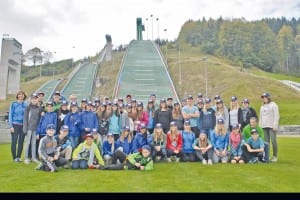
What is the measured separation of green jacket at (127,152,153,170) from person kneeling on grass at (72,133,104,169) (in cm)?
71

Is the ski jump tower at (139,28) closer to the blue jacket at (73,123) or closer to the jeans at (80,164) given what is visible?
the blue jacket at (73,123)

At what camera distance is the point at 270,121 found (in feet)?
36.7

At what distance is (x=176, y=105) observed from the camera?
38.6 ft

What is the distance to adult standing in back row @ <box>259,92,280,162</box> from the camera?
36.3 feet

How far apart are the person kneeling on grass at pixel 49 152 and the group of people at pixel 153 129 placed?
23cm

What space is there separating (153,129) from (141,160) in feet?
7.81

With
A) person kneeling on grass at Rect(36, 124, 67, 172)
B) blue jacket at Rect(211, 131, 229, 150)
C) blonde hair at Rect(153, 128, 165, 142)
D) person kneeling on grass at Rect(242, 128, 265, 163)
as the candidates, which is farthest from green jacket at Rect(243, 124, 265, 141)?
person kneeling on grass at Rect(36, 124, 67, 172)

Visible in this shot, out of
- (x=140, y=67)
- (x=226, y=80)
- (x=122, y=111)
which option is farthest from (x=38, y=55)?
(x=122, y=111)

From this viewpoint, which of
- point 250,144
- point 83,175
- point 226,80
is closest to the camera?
point 83,175

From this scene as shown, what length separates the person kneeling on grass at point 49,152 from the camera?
9328 millimetres

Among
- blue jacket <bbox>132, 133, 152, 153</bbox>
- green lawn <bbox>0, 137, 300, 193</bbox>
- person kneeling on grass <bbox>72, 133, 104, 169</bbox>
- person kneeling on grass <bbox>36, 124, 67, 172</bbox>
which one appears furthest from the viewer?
blue jacket <bbox>132, 133, 152, 153</bbox>

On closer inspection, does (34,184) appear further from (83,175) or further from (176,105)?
(176,105)

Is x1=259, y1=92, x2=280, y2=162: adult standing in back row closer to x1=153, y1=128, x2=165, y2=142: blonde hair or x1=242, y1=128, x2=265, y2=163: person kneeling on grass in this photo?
x1=242, y1=128, x2=265, y2=163: person kneeling on grass

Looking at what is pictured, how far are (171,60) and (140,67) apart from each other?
19107 mm
